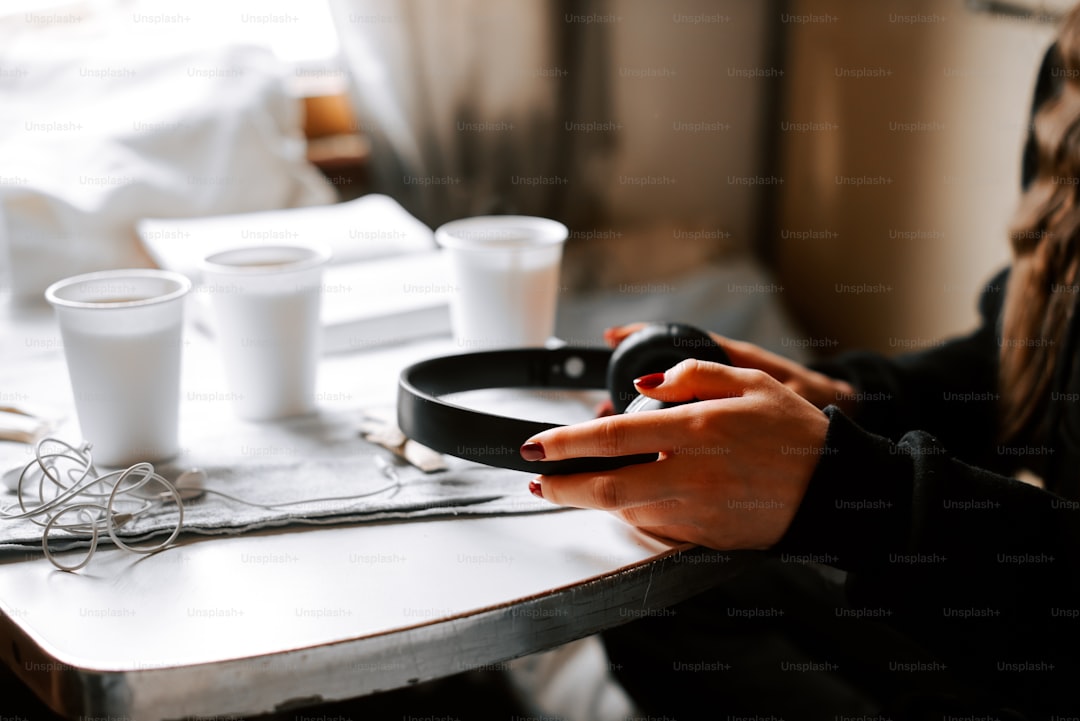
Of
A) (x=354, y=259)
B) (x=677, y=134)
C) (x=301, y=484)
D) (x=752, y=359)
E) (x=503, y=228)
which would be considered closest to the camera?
(x=301, y=484)

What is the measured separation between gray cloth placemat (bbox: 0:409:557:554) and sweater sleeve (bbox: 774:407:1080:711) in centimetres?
22

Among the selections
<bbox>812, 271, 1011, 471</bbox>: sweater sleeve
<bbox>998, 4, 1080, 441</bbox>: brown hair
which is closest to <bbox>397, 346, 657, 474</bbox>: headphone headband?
<bbox>812, 271, 1011, 471</bbox>: sweater sleeve

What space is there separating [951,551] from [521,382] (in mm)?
405

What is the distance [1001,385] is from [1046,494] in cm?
36

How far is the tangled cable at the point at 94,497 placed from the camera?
0.65 metres

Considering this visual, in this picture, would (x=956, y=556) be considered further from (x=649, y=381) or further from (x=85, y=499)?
(x=85, y=499)

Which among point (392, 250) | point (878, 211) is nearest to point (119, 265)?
point (392, 250)

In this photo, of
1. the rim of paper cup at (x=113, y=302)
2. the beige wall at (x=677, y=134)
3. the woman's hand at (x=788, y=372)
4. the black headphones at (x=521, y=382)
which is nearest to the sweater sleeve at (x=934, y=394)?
the woman's hand at (x=788, y=372)

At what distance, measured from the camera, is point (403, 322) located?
110cm

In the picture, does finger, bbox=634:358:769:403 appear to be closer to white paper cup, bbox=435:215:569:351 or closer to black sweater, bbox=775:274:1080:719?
black sweater, bbox=775:274:1080:719

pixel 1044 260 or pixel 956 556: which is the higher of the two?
pixel 1044 260

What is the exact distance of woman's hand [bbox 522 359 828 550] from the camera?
65cm

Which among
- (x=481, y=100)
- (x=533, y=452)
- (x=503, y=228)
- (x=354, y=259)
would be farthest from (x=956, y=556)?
(x=481, y=100)

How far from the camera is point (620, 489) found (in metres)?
0.65
